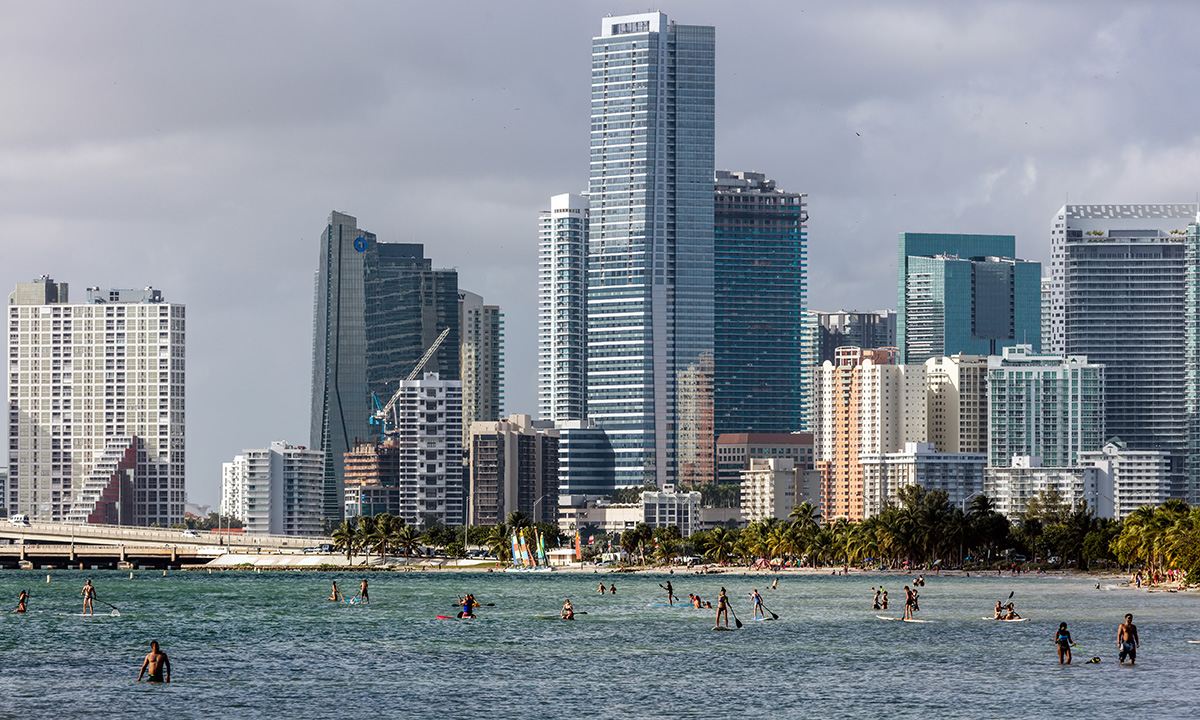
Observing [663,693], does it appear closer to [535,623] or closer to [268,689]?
[268,689]

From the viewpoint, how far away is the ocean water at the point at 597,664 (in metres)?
79.1

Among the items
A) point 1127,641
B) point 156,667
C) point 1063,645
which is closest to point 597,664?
point 156,667

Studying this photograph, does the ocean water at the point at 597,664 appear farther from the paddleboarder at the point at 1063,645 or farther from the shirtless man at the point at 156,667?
the paddleboarder at the point at 1063,645

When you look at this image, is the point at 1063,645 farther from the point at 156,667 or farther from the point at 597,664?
the point at 156,667

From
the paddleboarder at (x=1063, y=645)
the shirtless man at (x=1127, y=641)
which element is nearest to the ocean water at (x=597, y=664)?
the shirtless man at (x=1127, y=641)

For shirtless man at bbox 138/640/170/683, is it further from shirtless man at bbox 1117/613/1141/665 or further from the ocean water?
Answer: shirtless man at bbox 1117/613/1141/665

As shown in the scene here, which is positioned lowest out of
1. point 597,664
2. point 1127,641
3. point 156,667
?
point 597,664

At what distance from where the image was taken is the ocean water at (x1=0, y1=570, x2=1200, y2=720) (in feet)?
260

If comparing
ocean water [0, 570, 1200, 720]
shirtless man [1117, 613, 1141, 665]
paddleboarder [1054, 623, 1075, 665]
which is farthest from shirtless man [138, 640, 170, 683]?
shirtless man [1117, 613, 1141, 665]

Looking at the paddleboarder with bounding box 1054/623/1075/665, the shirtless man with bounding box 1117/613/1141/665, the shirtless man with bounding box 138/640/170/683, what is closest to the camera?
the shirtless man with bounding box 138/640/170/683

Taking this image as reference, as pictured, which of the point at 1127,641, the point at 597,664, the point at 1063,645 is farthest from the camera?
the point at 597,664

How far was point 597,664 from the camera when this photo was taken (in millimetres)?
99062

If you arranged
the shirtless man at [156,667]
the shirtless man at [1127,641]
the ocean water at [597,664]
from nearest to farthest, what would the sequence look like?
the ocean water at [597,664] < the shirtless man at [156,667] < the shirtless man at [1127,641]

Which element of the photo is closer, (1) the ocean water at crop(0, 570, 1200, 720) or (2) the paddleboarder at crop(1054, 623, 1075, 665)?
(1) the ocean water at crop(0, 570, 1200, 720)
